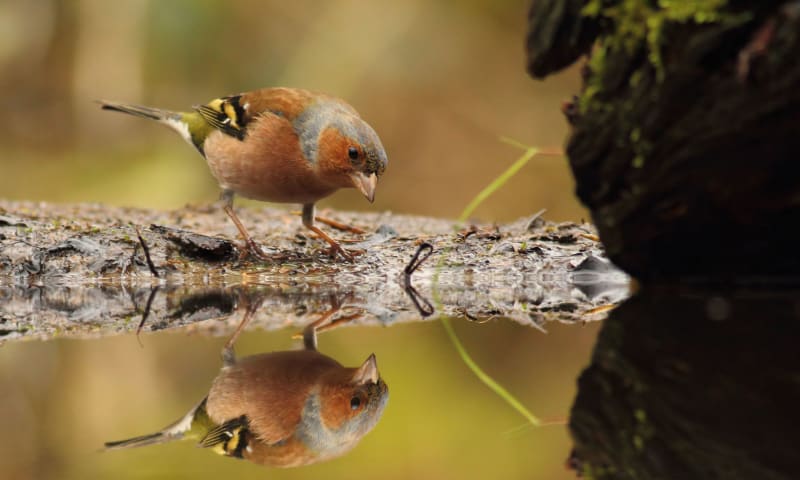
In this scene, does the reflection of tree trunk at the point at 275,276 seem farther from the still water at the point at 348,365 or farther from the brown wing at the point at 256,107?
the brown wing at the point at 256,107

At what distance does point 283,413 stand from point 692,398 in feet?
2.79

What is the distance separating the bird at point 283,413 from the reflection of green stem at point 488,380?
262mm

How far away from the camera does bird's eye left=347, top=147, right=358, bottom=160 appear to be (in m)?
4.28

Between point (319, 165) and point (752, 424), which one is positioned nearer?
point (752, 424)

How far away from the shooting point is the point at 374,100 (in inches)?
423

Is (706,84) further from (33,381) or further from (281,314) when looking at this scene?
(33,381)

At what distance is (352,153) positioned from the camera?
4289 mm

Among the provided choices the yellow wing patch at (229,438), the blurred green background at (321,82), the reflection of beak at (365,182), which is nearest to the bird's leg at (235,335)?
the yellow wing patch at (229,438)

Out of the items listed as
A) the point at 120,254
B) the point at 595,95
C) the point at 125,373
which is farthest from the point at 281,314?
the point at 120,254

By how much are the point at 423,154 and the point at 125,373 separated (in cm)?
802

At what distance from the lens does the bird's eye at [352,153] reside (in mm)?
4281

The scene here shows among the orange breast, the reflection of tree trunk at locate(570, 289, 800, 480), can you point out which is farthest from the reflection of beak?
the reflection of tree trunk at locate(570, 289, 800, 480)

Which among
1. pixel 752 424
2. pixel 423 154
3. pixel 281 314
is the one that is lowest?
pixel 752 424

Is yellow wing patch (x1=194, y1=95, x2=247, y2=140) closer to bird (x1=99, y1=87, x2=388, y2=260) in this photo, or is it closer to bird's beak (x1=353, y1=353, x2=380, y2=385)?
bird (x1=99, y1=87, x2=388, y2=260)
